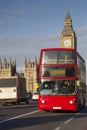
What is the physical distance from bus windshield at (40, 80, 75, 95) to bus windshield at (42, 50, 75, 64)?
3.65 ft

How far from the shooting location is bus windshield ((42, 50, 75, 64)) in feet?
87.0

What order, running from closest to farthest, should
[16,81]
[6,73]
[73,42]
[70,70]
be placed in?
1. [70,70]
2. [16,81]
3. [6,73]
4. [73,42]

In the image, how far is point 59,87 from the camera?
26.7 m

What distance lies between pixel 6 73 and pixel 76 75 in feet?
420

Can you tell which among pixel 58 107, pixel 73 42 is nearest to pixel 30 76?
pixel 73 42

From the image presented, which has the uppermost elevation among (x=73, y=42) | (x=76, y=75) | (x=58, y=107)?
(x=73, y=42)

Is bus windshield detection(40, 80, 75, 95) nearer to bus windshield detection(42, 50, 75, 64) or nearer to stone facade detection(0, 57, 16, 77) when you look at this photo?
bus windshield detection(42, 50, 75, 64)

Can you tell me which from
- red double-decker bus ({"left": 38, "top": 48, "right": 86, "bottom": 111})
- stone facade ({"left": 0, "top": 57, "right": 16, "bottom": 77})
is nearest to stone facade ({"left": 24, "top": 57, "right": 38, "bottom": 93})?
stone facade ({"left": 0, "top": 57, "right": 16, "bottom": 77})

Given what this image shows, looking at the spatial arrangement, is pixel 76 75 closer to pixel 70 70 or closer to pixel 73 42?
pixel 70 70

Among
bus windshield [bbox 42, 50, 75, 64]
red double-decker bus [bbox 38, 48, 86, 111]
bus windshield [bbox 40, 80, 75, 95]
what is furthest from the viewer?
bus windshield [bbox 40, 80, 75, 95]

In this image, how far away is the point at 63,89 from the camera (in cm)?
2686

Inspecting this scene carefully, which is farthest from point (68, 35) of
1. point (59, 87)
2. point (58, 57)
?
point (59, 87)

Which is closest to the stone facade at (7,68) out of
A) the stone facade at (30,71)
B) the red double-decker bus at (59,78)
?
the stone facade at (30,71)

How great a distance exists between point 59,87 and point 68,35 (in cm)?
15011
